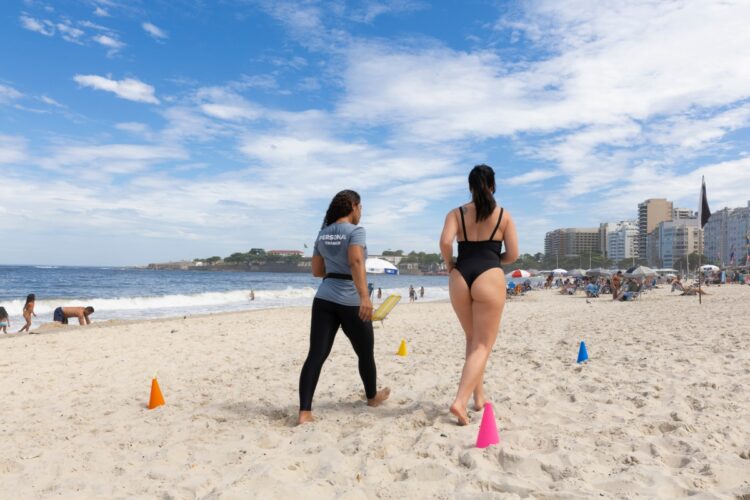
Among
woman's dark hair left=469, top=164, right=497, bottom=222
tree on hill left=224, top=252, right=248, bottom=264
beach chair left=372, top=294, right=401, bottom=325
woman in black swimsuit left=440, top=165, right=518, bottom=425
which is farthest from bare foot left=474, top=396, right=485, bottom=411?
tree on hill left=224, top=252, right=248, bottom=264

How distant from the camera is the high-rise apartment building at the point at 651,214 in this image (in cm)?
16875

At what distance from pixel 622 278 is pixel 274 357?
79.7ft

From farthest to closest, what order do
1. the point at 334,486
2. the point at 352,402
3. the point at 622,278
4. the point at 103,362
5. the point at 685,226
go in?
the point at 685,226, the point at 622,278, the point at 103,362, the point at 352,402, the point at 334,486

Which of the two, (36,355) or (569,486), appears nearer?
(569,486)

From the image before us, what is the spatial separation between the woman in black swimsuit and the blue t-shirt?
0.66 m

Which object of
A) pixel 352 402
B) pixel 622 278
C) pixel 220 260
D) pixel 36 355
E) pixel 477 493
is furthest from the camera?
pixel 220 260

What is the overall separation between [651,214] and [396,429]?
191483 millimetres

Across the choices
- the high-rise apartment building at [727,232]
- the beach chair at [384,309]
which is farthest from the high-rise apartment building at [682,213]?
the beach chair at [384,309]

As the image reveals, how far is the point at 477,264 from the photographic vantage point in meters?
3.52

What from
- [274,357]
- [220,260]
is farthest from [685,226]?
[274,357]

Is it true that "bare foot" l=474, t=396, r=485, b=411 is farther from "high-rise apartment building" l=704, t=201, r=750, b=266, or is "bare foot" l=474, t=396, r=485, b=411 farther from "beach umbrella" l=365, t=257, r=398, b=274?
"high-rise apartment building" l=704, t=201, r=750, b=266

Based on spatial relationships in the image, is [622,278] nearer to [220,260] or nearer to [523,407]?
[523,407]

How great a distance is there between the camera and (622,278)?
27.3 meters

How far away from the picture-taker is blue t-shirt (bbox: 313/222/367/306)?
3832 millimetres
